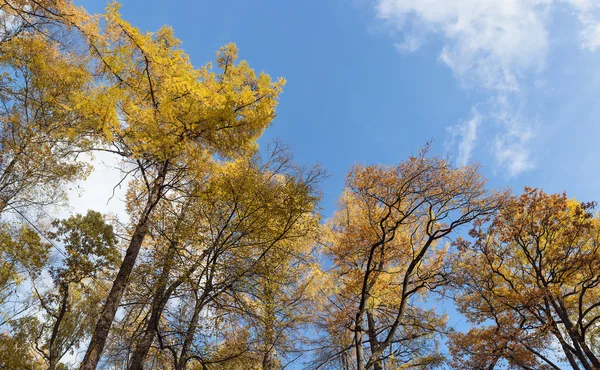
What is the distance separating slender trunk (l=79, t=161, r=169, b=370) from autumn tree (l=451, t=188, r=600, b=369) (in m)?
6.83

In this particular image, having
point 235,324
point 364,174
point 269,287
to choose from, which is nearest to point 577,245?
point 364,174

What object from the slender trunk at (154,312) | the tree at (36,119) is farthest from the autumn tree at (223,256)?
the tree at (36,119)

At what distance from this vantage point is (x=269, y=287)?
556 cm

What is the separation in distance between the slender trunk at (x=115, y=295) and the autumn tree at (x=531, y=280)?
6.83m

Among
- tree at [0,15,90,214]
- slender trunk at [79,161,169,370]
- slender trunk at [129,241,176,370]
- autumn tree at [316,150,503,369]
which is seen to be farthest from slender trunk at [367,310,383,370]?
tree at [0,15,90,214]

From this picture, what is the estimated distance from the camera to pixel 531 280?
9.34m

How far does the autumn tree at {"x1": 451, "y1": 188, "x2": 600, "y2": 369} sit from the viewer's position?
26.3ft

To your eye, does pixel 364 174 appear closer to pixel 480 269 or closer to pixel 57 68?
pixel 480 269

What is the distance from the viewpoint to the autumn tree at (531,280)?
8023mm

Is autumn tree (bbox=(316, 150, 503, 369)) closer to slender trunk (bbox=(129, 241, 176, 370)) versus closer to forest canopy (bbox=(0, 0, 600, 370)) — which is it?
forest canopy (bbox=(0, 0, 600, 370))

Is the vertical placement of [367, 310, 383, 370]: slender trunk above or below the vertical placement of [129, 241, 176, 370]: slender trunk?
above

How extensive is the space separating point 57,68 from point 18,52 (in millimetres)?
787

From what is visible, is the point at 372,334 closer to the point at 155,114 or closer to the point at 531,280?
the point at 531,280

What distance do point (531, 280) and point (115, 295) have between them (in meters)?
10.4
